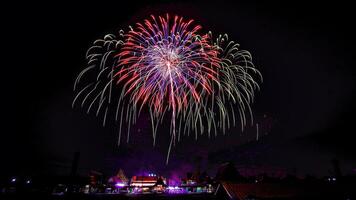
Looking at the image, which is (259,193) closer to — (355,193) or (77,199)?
(355,193)

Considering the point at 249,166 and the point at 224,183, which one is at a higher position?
the point at 249,166

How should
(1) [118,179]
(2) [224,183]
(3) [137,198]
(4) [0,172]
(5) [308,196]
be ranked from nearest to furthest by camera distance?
1. (5) [308,196]
2. (2) [224,183]
3. (3) [137,198]
4. (4) [0,172]
5. (1) [118,179]

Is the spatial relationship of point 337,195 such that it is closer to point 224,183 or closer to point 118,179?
point 224,183

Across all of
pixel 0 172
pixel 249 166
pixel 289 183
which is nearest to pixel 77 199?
pixel 289 183

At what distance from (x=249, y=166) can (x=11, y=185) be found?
15696 centimetres

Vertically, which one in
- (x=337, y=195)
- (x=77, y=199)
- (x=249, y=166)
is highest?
(x=249, y=166)

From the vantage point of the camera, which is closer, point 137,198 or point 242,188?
point 242,188

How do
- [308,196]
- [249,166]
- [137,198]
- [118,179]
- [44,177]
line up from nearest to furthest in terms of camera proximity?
[308,196]
[137,198]
[44,177]
[118,179]
[249,166]

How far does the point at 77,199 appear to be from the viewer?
4025 centimetres

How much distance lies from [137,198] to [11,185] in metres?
33.6

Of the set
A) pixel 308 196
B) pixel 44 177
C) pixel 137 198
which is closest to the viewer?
pixel 308 196

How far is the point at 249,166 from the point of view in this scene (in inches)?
7087

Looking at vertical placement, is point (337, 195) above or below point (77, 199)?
above

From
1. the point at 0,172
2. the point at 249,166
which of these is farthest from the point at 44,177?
the point at 249,166
